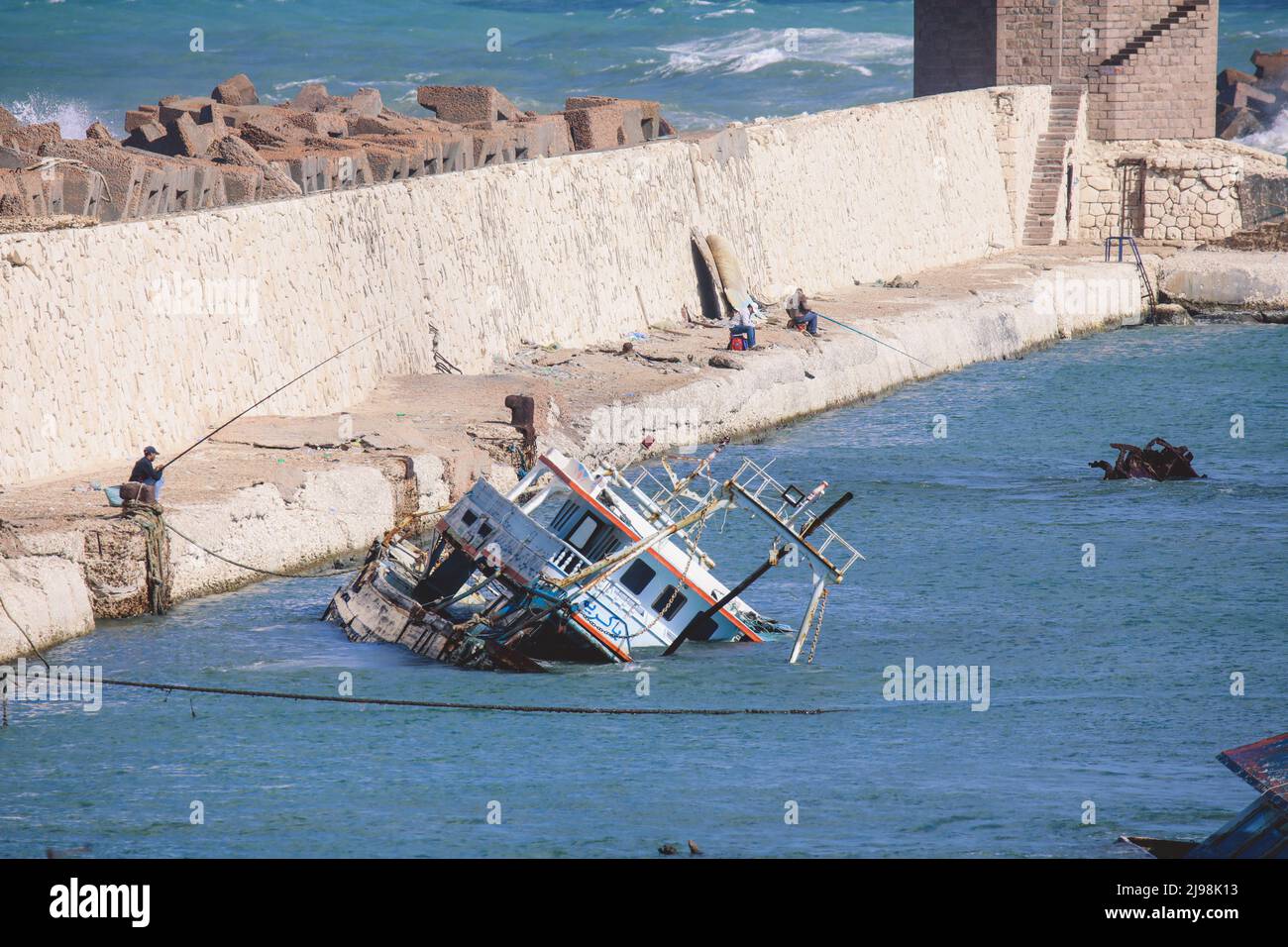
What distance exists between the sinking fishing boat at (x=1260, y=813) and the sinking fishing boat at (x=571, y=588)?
8.31m

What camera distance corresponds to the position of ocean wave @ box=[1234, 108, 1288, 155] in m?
72.4

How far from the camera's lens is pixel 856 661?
20266mm

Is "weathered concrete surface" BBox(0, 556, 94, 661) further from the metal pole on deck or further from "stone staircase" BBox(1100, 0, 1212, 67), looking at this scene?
"stone staircase" BBox(1100, 0, 1212, 67)

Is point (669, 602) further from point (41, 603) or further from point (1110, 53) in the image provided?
point (1110, 53)

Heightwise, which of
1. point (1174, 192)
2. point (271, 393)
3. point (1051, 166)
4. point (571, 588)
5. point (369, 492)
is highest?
point (1051, 166)

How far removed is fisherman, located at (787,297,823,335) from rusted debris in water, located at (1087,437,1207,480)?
6.84m

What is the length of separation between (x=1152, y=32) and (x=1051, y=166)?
349 cm

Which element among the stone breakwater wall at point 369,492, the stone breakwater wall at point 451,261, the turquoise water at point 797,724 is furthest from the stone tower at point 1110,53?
the turquoise water at point 797,724

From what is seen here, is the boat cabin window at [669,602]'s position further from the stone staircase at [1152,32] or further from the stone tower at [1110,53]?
the stone staircase at [1152,32]

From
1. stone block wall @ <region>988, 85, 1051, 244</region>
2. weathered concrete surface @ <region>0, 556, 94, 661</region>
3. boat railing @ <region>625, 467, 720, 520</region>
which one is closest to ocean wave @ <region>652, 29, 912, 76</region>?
stone block wall @ <region>988, 85, 1051, 244</region>

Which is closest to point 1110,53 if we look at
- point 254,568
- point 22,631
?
point 254,568

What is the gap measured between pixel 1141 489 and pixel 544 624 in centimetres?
1077

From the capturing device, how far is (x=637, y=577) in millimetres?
20812

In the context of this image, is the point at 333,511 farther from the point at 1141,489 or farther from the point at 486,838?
the point at 1141,489
